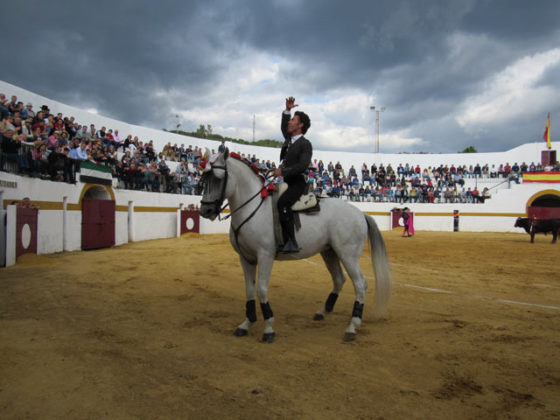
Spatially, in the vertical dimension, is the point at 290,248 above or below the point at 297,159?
below

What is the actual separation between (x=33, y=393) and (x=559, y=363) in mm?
4811

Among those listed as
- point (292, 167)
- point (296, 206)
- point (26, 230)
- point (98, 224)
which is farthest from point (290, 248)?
point (98, 224)

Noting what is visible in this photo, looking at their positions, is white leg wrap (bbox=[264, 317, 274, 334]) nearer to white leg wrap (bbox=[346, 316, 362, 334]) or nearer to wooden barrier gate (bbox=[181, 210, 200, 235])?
white leg wrap (bbox=[346, 316, 362, 334])

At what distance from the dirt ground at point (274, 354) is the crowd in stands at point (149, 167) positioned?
6.70 ft

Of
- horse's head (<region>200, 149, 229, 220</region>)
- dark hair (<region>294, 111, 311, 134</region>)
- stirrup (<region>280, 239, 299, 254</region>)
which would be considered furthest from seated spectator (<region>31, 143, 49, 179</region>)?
stirrup (<region>280, 239, 299, 254</region>)

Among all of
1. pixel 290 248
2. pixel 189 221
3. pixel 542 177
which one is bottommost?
pixel 189 221

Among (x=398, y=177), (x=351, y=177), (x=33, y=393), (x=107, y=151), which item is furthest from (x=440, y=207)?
(x=33, y=393)

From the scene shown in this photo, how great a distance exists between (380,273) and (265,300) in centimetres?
195

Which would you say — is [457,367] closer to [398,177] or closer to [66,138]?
[66,138]

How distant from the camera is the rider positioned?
4.73 metres


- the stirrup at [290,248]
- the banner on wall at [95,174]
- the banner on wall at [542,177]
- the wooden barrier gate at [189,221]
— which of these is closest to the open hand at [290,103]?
the stirrup at [290,248]

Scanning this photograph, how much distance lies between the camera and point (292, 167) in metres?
4.79

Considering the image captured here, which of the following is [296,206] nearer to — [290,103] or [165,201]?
[290,103]

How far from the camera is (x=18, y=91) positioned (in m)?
15.8
